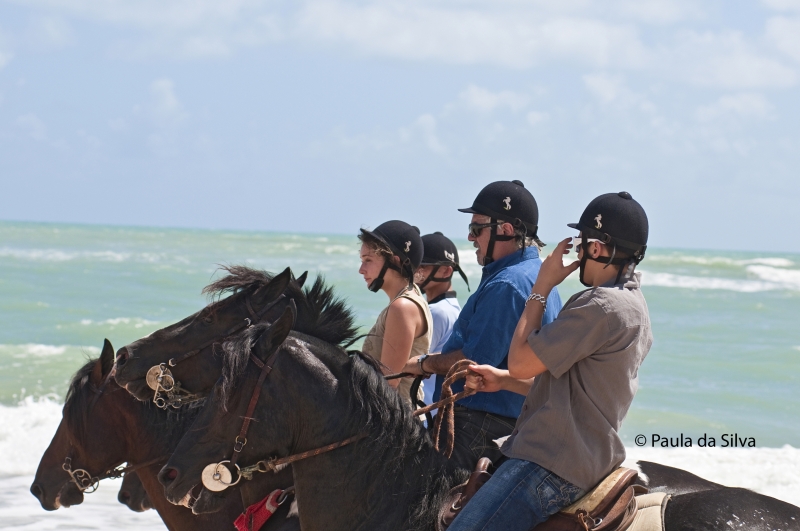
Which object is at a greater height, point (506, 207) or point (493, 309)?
point (506, 207)

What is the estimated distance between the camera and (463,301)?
24516mm

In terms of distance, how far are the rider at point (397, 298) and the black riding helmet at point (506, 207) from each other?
670 mm

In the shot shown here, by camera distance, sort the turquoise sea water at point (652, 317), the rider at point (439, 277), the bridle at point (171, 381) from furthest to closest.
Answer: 1. the turquoise sea water at point (652, 317)
2. the rider at point (439, 277)
3. the bridle at point (171, 381)

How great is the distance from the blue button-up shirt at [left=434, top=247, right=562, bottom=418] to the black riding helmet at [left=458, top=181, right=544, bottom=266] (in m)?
0.17

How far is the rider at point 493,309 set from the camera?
3.82 metres

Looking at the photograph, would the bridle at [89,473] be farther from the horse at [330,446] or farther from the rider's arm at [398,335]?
the horse at [330,446]

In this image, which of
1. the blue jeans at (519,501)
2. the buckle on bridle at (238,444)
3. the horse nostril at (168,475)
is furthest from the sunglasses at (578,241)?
the horse nostril at (168,475)

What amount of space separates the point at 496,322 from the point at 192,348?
1.38 metres

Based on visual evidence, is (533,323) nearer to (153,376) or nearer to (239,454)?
(239,454)

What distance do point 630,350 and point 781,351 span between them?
16757mm

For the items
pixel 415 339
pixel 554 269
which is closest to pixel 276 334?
pixel 554 269

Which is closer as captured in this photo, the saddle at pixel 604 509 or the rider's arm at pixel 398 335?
the saddle at pixel 604 509

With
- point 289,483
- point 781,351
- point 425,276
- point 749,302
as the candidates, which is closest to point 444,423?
point 289,483

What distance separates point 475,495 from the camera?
10.5 ft
